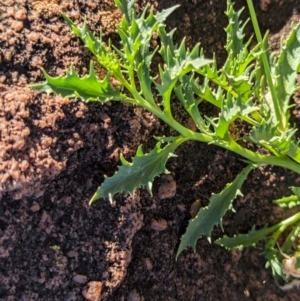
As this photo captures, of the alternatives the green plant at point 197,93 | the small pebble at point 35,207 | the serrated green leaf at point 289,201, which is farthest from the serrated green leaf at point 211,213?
the small pebble at point 35,207

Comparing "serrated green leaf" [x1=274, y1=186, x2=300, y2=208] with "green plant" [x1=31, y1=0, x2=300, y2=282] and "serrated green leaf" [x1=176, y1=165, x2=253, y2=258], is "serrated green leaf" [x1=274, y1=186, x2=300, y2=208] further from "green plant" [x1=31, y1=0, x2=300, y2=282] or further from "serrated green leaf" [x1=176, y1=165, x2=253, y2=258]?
"serrated green leaf" [x1=176, y1=165, x2=253, y2=258]

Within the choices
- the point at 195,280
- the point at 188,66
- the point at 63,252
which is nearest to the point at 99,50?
the point at 188,66

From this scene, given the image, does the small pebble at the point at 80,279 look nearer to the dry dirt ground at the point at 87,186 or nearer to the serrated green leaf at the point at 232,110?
the dry dirt ground at the point at 87,186

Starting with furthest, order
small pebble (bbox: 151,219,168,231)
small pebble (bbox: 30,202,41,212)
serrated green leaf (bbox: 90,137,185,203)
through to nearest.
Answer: small pebble (bbox: 151,219,168,231)
small pebble (bbox: 30,202,41,212)
serrated green leaf (bbox: 90,137,185,203)

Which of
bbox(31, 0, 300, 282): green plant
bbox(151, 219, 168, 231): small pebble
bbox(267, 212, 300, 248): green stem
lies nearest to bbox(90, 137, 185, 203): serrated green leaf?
bbox(31, 0, 300, 282): green plant

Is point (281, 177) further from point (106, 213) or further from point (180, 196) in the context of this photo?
point (106, 213)

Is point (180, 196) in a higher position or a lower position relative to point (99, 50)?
lower
